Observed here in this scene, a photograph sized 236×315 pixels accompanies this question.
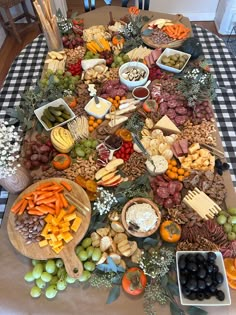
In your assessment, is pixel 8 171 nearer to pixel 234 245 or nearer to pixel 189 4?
pixel 234 245

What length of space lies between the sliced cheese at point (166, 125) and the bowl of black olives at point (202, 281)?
64 centimetres

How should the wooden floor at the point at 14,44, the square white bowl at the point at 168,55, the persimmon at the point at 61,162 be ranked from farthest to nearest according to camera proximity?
the wooden floor at the point at 14,44, the square white bowl at the point at 168,55, the persimmon at the point at 61,162

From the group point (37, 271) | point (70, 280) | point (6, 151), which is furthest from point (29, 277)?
point (6, 151)

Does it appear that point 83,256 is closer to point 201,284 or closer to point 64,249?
point 64,249

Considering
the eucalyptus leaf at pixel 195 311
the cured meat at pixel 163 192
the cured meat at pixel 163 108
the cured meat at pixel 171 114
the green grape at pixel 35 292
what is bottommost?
the eucalyptus leaf at pixel 195 311

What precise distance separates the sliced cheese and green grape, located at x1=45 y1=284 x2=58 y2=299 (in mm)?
883

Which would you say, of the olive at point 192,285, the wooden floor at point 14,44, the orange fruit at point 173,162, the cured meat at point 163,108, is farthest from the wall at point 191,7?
the olive at point 192,285

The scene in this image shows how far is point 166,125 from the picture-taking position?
1.40 metres

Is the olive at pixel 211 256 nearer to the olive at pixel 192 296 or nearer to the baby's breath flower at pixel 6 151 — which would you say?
the olive at pixel 192 296

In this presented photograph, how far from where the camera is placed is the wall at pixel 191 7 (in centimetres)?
305

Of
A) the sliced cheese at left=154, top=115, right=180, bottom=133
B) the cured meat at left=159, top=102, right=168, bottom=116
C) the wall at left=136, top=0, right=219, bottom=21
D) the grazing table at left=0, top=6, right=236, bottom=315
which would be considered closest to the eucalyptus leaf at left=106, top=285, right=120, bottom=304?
the grazing table at left=0, top=6, right=236, bottom=315

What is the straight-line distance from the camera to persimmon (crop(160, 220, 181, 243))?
106cm

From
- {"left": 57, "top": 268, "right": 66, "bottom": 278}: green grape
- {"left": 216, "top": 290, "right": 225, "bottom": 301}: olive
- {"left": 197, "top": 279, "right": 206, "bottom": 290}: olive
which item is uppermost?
{"left": 57, "top": 268, "right": 66, "bottom": 278}: green grape

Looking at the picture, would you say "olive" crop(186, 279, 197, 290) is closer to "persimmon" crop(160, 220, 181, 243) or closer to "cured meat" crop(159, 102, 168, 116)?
"persimmon" crop(160, 220, 181, 243)
